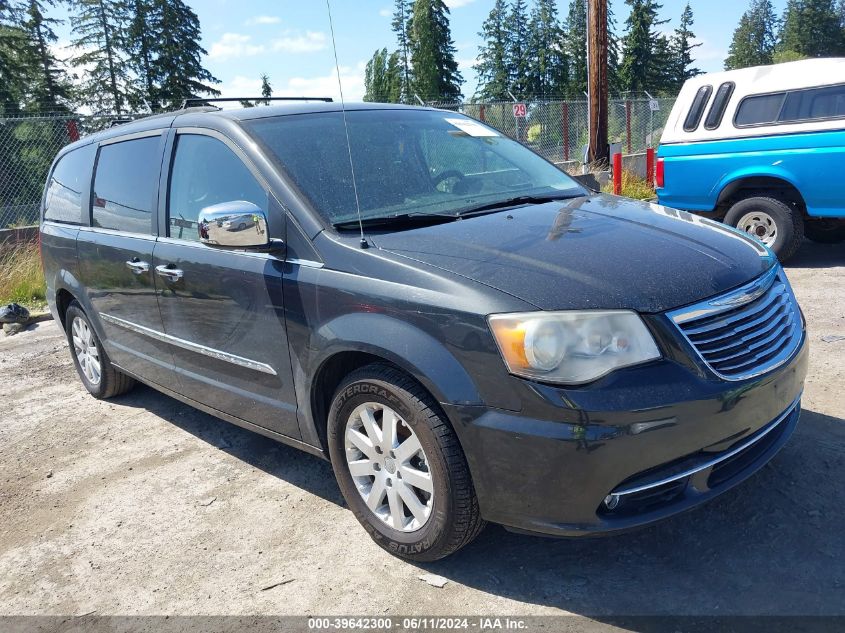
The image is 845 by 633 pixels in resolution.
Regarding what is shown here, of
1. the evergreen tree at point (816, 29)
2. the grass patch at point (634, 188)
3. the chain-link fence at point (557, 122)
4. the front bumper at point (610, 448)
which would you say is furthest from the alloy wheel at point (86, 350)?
the evergreen tree at point (816, 29)

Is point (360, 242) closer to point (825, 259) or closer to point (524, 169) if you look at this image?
point (524, 169)

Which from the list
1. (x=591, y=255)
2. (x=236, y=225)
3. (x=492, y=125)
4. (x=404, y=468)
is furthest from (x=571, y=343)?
(x=492, y=125)

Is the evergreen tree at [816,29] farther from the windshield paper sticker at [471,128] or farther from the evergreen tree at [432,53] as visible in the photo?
the windshield paper sticker at [471,128]

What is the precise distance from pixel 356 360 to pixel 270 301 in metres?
0.52

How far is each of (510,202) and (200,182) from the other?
157cm

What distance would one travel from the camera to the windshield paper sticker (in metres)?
4.03

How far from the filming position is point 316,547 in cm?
304

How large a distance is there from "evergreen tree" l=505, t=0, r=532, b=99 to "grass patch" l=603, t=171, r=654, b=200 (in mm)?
49473

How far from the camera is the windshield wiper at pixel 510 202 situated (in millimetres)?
3230

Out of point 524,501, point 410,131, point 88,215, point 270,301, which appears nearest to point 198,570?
point 270,301

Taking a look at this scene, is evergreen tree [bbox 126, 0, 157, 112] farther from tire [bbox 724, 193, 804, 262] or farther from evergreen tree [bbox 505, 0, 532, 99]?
tire [bbox 724, 193, 804, 262]

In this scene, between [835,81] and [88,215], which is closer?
[88,215]

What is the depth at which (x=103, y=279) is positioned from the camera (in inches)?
173

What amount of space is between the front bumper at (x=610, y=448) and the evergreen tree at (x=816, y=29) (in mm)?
115163
